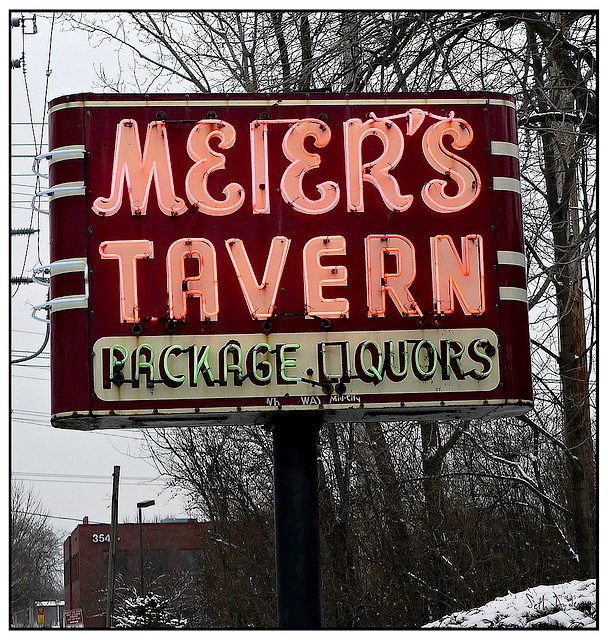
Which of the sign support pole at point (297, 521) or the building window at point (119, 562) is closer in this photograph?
the sign support pole at point (297, 521)

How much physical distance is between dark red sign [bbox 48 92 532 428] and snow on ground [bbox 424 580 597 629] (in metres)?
1.90

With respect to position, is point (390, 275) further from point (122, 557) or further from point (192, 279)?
point (122, 557)

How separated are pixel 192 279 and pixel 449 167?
2227 mm

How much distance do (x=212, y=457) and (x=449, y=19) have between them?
41.7 feet

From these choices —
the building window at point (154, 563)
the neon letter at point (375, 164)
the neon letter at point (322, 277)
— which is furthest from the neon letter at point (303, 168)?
the building window at point (154, 563)

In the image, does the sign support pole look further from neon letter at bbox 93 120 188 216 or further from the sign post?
neon letter at bbox 93 120 188 216

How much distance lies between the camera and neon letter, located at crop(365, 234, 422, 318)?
8500 mm

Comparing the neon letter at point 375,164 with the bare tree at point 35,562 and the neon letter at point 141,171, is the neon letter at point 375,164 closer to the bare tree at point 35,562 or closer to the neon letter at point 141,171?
the neon letter at point 141,171

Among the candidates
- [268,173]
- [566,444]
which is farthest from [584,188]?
[268,173]

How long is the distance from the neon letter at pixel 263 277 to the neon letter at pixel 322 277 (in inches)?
7.9

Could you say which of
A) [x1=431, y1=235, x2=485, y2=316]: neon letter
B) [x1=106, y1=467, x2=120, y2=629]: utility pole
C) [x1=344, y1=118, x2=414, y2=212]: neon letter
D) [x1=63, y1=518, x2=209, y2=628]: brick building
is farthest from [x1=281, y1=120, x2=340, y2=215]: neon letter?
[x1=63, y1=518, x2=209, y2=628]: brick building

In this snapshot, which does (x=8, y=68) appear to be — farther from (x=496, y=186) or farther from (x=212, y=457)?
(x=212, y=457)

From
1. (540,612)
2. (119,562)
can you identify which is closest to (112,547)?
(540,612)

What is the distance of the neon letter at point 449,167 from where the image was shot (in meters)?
8.75
